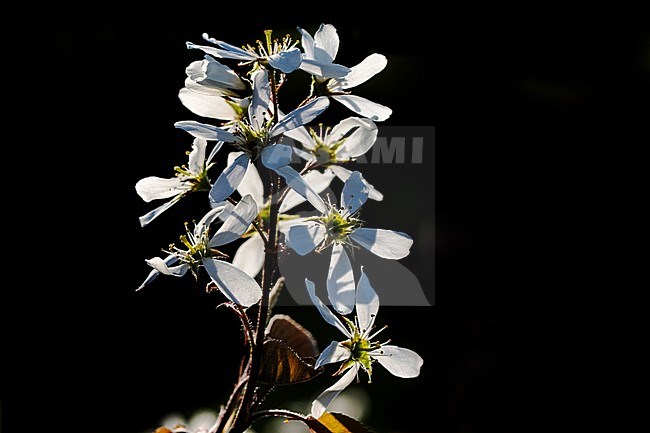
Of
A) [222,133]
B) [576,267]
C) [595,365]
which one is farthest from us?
[576,267]

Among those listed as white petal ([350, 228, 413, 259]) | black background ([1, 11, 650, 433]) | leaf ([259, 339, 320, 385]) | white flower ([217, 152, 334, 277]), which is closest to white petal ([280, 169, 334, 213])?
white flower ([217, 152, 334, 277])

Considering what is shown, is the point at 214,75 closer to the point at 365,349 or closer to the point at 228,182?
the point at 228,182

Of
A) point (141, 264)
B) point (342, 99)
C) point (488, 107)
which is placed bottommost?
point (141, 264)

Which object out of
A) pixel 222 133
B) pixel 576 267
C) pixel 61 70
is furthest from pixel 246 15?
pixel 222 133

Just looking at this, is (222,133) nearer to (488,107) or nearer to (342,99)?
(342,99)

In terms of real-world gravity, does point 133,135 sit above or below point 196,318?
above

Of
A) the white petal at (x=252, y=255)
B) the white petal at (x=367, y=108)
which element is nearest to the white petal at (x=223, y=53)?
the white petal at (x=367, y=108)
